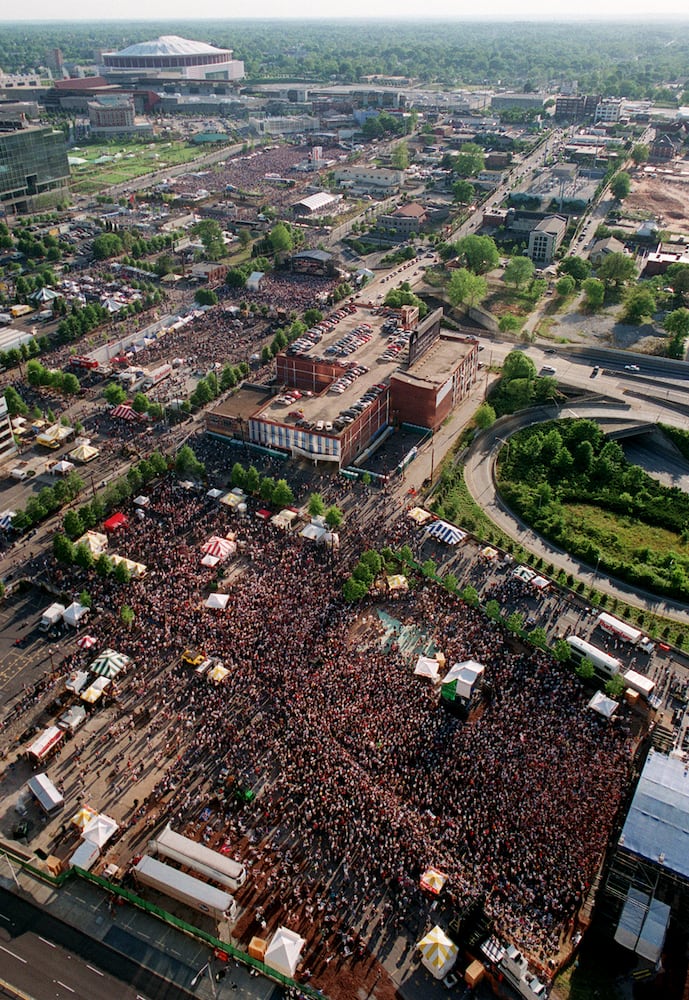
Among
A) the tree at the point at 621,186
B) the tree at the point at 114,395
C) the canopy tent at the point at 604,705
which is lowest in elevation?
the canopy tent at the point at 604,705

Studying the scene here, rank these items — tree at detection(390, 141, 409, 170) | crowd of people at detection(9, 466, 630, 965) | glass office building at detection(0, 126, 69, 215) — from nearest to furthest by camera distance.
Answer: crowd of people at detection(9, 466, 630, 965) < glass office building at detection(0, 126, 69, 215) < tree at detection(390, 141, 409, 170)

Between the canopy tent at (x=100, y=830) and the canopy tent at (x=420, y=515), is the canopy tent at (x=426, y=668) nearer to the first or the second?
the canopy tent at (x=420, y=515)

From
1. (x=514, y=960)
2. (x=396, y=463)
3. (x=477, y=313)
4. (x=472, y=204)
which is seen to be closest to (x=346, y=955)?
(x=514, y=960)

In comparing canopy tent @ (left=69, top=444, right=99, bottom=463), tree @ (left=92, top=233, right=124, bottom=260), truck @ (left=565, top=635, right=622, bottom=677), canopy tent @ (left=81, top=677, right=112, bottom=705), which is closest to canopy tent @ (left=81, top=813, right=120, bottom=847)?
canopy tent @ (left=81, top=677, right=112, bottom=705)

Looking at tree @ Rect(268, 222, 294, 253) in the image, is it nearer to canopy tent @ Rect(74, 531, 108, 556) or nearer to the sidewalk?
canopy tent @ Rect(74, 531, 108, 556)

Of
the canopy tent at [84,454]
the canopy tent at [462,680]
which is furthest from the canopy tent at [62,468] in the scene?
the canopy tent at [462,680]

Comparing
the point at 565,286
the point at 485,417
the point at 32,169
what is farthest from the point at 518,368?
the point at 32,169

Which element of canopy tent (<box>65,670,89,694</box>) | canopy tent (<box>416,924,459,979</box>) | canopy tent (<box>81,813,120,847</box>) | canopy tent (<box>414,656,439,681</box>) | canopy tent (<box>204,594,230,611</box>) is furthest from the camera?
canopy tent (<box>204,594,230,611</box>)

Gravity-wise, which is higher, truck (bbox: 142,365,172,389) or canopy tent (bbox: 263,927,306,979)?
truck (bbox: 142,365,172,389)
